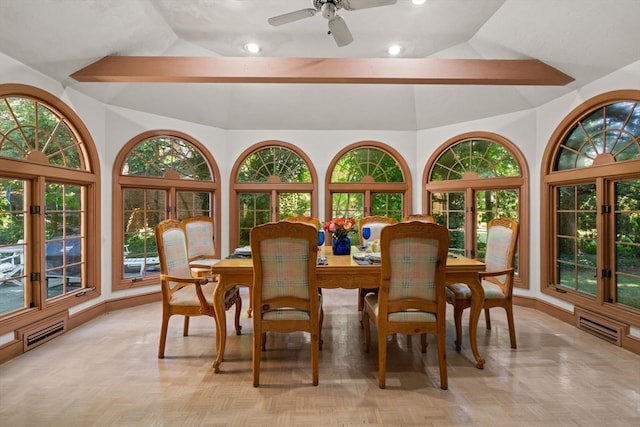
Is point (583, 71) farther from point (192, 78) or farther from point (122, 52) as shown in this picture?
point (122, 52)

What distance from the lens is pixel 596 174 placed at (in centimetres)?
314

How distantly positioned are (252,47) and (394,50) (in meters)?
1.62

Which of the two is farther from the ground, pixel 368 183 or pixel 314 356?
pixel 368 183

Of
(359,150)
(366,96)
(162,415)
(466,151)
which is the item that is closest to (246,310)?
(162,415)

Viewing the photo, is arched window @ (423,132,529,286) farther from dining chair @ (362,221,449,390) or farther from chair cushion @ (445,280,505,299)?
dining chair @ (362,221,449,390)

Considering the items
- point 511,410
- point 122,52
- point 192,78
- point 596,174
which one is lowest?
point 511,410

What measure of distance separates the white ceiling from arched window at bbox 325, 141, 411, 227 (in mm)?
A: 936

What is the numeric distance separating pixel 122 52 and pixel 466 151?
442 centimetres

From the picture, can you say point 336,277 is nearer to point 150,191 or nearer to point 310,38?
point 310,38

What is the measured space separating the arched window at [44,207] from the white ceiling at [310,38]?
447 mm

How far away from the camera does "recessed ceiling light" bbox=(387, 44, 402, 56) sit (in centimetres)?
353

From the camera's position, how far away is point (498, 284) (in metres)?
2.87

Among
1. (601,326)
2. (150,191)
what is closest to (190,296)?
(150,191)

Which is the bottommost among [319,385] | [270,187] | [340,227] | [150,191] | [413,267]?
[319,385]
